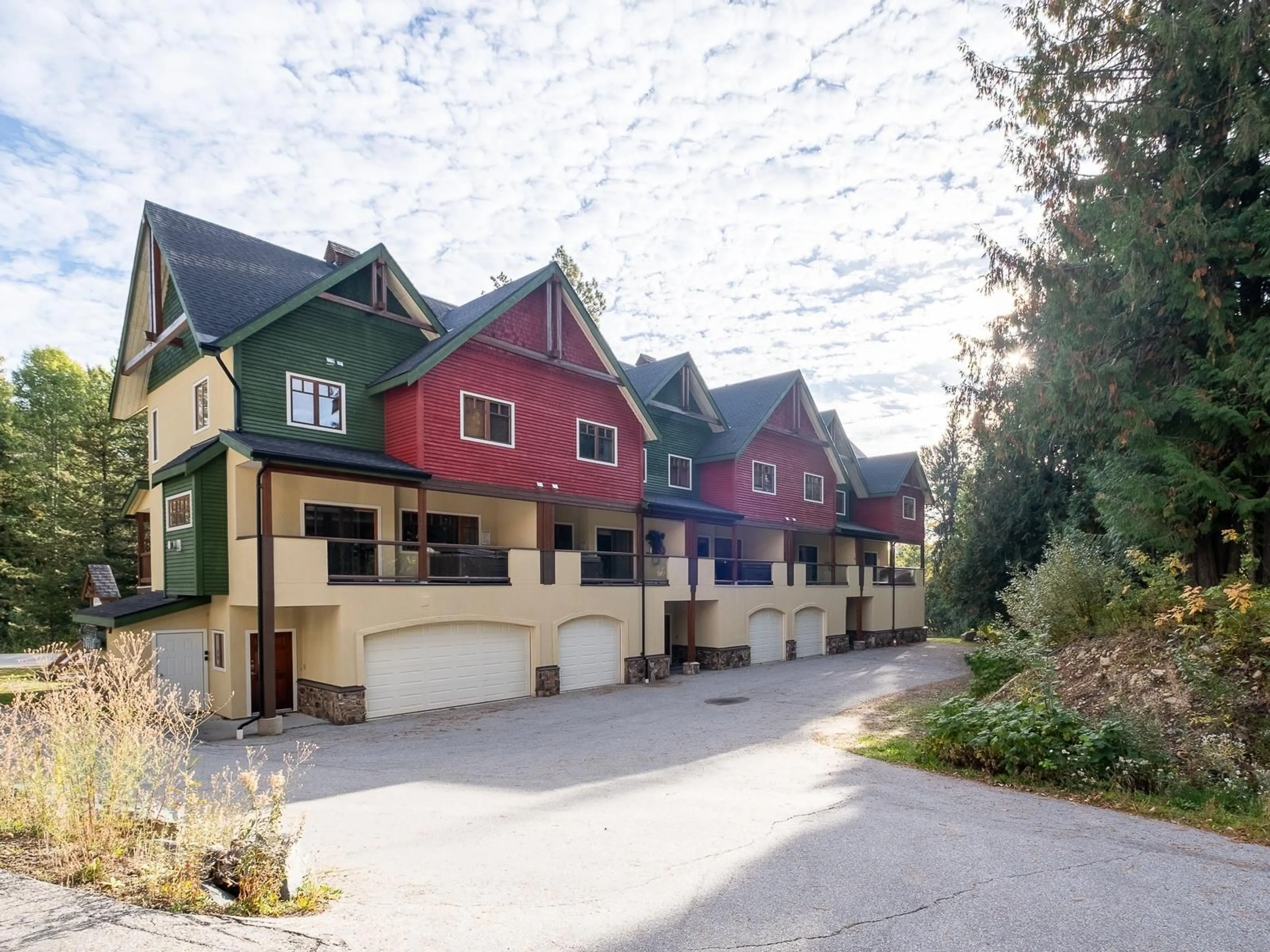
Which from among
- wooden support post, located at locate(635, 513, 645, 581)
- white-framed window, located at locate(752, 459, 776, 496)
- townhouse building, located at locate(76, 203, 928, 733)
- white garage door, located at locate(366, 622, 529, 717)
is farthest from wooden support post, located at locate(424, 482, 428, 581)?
white-framed window, located at locate(752, 459, 776, 496)

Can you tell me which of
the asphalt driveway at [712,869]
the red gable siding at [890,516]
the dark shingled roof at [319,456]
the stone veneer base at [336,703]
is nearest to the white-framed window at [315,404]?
the dark shingled roof at [319,456]

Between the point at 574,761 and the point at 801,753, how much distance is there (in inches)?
135

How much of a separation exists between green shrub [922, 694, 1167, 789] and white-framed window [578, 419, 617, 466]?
12.1 meters

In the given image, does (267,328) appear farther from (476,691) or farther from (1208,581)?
(1208,581)

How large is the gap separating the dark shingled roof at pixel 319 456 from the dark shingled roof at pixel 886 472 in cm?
2397

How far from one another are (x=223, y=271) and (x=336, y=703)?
10.3 meters

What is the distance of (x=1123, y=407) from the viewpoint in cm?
1177

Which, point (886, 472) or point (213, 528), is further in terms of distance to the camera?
point (886, 472)

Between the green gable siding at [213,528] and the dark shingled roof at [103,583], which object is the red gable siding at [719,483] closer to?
the green gable siding at [213,528]

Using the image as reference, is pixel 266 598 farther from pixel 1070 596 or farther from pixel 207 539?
pixel 1070 596

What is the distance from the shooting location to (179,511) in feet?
51.8

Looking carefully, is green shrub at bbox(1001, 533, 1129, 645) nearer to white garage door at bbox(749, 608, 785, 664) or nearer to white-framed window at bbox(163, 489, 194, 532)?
white garage door at bbox(749, 608, 785, 664)

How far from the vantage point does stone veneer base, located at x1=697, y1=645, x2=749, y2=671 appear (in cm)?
2253

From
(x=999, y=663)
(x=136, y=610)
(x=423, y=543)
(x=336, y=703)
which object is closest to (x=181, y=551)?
(x=136, y=610)
